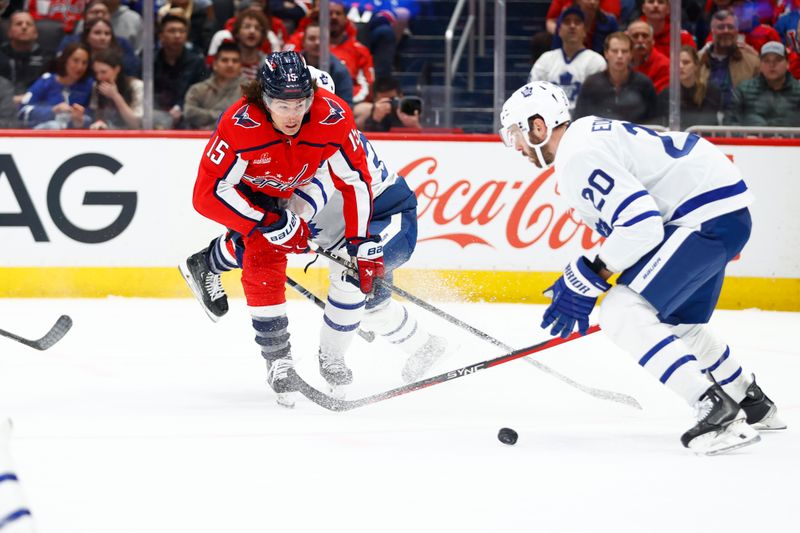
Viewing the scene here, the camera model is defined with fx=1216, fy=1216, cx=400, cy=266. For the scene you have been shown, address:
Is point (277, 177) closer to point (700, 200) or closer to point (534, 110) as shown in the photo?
point (534, 110)

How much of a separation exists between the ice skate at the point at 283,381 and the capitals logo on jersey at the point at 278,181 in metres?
0.59

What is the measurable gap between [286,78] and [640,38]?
3.33 meters

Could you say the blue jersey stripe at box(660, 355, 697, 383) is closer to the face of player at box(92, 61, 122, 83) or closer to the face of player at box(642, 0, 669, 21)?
the face of player at box(642, 0, 669, 21)

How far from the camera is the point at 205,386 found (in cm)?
432

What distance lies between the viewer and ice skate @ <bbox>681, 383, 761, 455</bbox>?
3.18 m

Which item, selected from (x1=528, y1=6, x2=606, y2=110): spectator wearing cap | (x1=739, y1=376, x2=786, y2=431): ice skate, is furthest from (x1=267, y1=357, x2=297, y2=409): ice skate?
(x1=528, y1=6, x2=606, y2=110): spectator wearing cap

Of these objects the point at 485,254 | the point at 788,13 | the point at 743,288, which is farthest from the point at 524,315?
the point at 788,13

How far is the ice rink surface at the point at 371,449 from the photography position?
267cm

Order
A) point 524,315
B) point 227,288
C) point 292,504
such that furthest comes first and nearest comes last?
point 227,288 → point 524,315 → point 292,504

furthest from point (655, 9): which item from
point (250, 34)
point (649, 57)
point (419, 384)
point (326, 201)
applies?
point (419, 384)

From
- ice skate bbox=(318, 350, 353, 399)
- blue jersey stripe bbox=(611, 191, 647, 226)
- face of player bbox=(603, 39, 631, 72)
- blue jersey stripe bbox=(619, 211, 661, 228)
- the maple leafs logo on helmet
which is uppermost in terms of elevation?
the maple leafs logo on helmet

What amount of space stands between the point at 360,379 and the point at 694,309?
4.74 feet

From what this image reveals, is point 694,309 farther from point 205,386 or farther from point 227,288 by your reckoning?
point 227,288

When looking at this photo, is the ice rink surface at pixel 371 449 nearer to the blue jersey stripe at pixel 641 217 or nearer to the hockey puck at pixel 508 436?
the hockey puck at pixel 508 436
